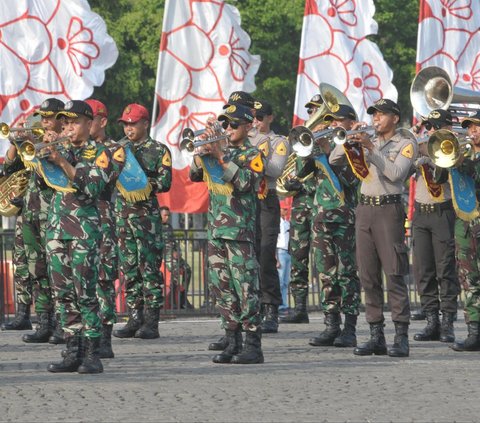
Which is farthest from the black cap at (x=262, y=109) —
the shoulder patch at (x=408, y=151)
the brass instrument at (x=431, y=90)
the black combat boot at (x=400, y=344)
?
the black combat boot at (x=400, y=344)

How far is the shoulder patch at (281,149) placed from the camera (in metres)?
A: 13.6

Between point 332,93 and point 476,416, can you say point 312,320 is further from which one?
point 476,416

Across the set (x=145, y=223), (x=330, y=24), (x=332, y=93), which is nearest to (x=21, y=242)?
(x=145, y=223)

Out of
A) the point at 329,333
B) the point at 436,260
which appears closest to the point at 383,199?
the point at 329,333

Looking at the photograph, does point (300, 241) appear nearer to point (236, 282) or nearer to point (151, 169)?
point (151, 169)

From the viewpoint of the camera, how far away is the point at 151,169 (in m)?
14.3

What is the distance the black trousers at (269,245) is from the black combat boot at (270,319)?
2.5 inches

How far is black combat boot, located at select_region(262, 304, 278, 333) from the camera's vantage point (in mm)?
15336

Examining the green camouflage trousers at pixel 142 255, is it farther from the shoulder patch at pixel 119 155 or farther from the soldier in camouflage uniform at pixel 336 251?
the shoulder patch at pixel 119 155

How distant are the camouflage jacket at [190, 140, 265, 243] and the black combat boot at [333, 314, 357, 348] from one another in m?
1.69

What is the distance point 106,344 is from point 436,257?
3339 millimetres

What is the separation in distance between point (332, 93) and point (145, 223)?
209cm

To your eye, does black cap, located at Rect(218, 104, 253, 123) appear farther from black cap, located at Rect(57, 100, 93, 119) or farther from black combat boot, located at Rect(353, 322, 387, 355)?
black combat boot, located at Rect(353, 322, 387, 355)

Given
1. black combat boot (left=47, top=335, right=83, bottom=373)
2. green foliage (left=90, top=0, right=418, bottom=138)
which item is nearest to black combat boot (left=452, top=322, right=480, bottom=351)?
black combat boot (left=47, top=335, right=83, bottom=373)
